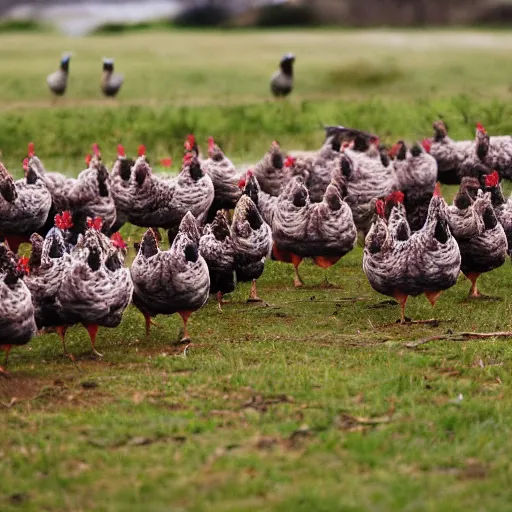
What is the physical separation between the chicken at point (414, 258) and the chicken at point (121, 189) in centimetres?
359

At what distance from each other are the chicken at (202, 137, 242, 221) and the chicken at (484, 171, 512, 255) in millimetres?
3249

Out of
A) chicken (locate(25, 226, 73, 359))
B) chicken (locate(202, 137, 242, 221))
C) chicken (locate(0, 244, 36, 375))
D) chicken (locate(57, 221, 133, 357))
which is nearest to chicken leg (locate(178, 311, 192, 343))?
chicken (locate(57, 221, 133, 357))

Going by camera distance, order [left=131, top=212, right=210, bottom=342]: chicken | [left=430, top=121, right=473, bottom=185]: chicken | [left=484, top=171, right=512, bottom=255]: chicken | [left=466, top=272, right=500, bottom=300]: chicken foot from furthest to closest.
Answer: [left=430, top=121, right=473, bottom=185]: chicken → [left=484, top=171, right=512, bottom=255]: chicken → [left=466, top=272, right=500, bottom=300]: chicken foot → [left=131, top=212, right=210, bottom=342]: chicken

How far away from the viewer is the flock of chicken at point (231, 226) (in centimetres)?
1009

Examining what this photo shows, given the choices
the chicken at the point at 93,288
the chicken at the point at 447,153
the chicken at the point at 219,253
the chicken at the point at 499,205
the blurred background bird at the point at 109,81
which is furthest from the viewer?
the blurred background bird at the point at 109,81

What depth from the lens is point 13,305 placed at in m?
9.16

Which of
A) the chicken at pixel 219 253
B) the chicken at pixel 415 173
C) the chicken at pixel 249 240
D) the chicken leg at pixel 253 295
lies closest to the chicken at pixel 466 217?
the chicken at pixel 249 240

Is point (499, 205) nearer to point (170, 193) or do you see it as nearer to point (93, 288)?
point (170, 193)

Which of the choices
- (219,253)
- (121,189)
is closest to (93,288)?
(219,253)

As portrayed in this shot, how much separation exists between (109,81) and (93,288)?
1903 cm

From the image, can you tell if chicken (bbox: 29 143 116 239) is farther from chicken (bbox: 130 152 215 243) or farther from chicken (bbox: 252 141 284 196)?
chicken (bbox: 252 141 284 196)

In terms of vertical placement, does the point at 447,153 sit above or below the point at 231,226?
above

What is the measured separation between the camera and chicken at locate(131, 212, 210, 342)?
1041cm

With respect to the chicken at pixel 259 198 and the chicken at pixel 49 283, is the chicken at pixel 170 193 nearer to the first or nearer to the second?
the chicken at pixel 259 198
